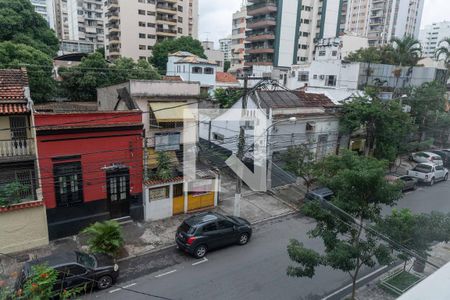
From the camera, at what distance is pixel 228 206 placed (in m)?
18.8

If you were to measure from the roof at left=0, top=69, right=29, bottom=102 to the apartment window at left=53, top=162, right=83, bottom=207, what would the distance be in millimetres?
3474

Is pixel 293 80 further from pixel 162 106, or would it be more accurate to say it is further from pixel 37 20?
pixel 37 20

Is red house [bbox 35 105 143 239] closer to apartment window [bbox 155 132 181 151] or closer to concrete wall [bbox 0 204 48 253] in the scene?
concrete wall [bbox 0 204 48 253]

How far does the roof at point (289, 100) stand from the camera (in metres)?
22.3

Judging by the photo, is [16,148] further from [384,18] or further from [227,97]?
[384,18]

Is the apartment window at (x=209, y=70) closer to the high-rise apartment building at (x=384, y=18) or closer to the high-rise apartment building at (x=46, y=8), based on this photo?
the high-rise apartment building at (x=384, y=18)

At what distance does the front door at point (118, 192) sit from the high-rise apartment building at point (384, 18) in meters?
76.7

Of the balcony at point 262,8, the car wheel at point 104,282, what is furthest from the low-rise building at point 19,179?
the balcony at point 262,8

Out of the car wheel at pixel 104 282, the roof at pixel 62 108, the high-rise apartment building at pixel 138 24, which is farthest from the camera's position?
the high-rise apartment building at pixel 138 24

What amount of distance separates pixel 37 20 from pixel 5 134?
28.7m

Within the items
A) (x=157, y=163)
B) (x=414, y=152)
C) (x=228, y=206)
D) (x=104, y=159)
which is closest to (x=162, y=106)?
(x=157, y=163)

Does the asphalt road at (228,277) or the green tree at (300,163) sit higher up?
the green tree at (300,163)

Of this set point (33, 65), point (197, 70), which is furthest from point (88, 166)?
point (197, 70)

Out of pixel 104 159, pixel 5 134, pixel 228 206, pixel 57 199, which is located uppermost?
pixel 5 134
